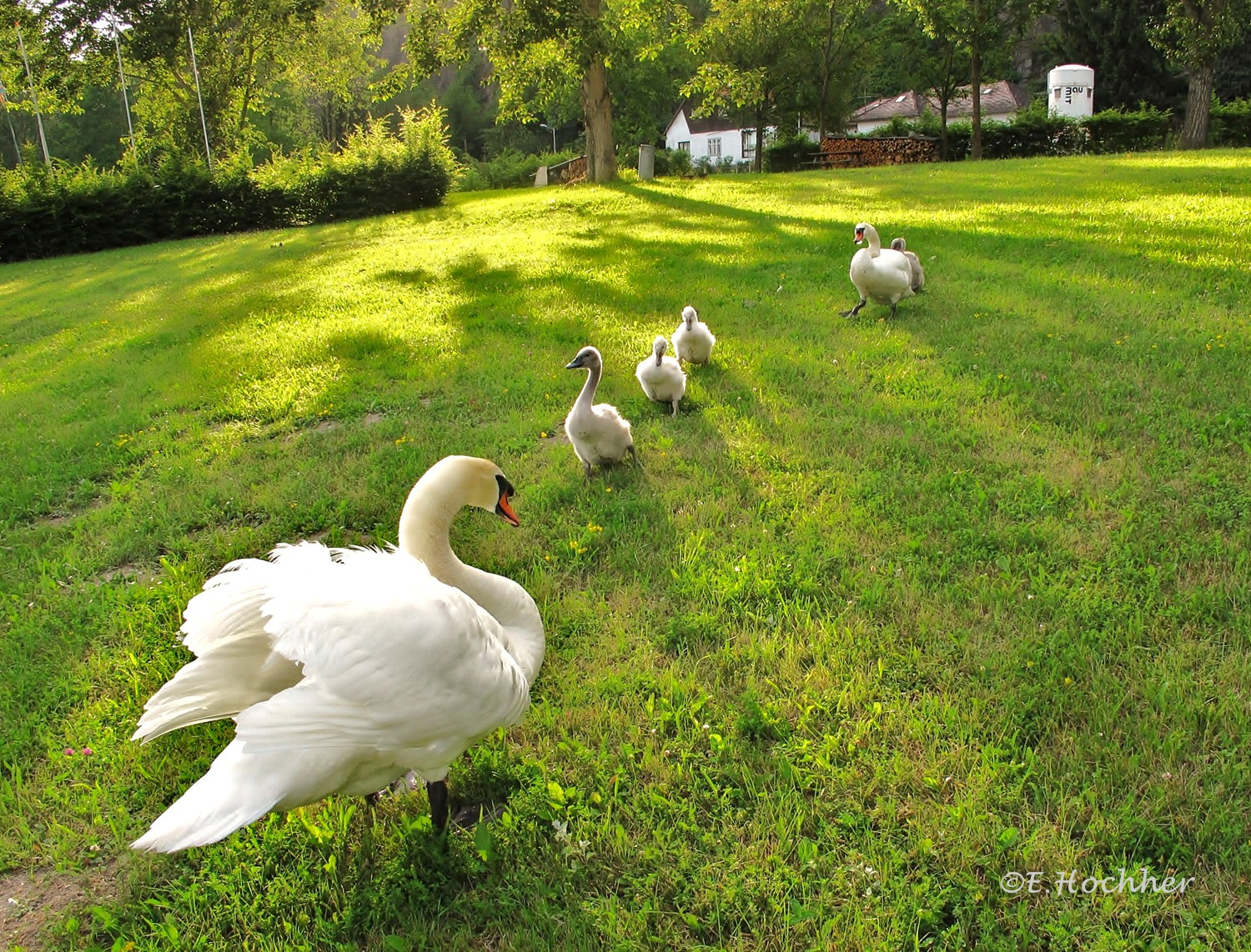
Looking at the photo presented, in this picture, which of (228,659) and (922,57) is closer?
(228,659)

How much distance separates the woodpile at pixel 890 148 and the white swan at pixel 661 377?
118 ft

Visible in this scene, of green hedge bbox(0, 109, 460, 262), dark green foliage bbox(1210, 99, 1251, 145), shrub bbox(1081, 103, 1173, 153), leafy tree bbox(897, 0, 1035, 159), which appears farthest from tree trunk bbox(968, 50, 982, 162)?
green hedge bbox(0, 109, 460, 262)

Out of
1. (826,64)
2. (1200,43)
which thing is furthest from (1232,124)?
(826,64)

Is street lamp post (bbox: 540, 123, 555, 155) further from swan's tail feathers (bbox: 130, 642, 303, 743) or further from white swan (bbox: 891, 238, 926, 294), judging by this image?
swan's tail feathers (bbox: 130, 642, 303, 743)

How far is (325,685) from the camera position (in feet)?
8.01

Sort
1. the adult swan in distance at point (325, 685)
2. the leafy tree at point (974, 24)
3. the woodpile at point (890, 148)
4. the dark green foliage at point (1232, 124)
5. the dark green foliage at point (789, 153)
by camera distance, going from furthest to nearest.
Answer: the woodpile at point (890, 148) < the dark green foliage at point (789, 153) < the leafy tree at point (974, 24) < the dark green foliage at point (1232, 124) < the adult swan in distance at point (325, 685)

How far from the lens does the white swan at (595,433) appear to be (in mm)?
5590

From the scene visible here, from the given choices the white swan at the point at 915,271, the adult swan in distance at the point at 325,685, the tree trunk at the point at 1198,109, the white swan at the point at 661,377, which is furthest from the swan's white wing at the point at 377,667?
the tree trunk at the point at 1198,109

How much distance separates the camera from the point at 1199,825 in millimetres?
2701

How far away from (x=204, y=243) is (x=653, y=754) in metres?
26.3

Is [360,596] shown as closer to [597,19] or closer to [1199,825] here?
[1199,825]

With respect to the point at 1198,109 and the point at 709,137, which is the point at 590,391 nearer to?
the point at 1198,109

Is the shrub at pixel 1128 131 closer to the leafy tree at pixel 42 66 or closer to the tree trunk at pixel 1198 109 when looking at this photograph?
the tree trunk at pixel 1198 109

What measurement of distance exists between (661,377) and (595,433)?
1303 mm
